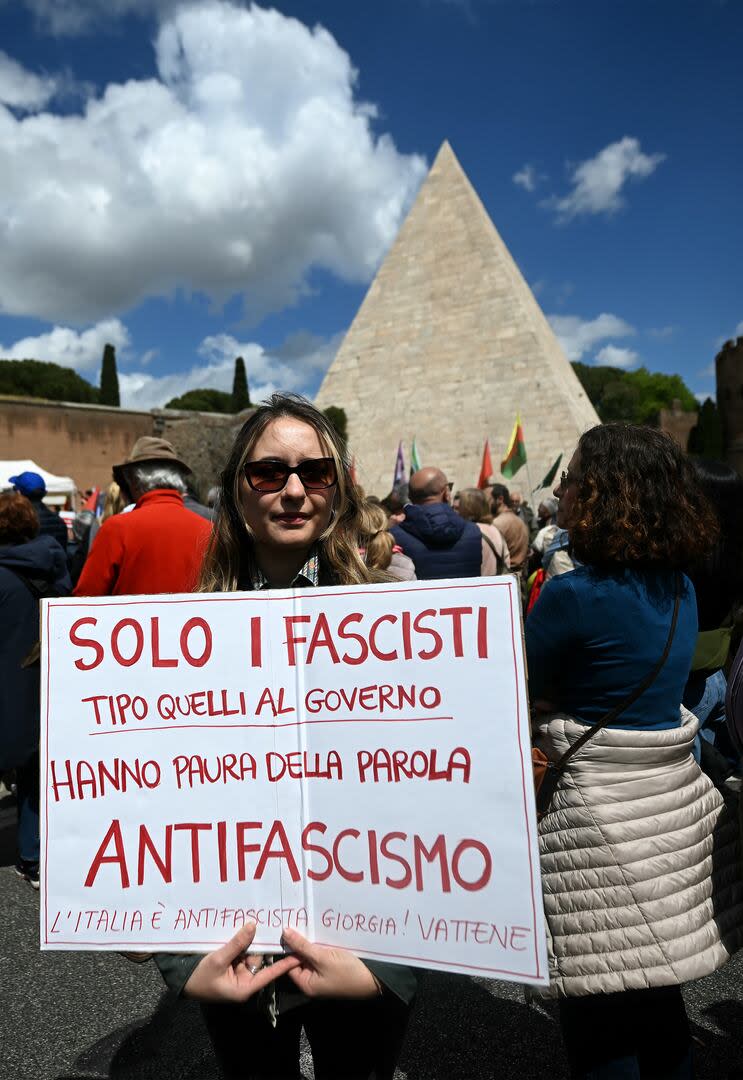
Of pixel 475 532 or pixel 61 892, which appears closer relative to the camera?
pixel 61 892

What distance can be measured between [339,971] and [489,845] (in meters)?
0.30

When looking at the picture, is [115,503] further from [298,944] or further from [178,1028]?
[298,944]

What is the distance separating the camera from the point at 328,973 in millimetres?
1175

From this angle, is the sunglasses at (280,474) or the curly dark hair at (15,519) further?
the curly dark hair at (15,519)

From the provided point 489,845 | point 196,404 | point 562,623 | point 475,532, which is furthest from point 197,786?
point 196,404

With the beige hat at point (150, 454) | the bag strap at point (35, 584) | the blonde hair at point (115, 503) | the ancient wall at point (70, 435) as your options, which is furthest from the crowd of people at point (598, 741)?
the ancient wall at point (70, 435)

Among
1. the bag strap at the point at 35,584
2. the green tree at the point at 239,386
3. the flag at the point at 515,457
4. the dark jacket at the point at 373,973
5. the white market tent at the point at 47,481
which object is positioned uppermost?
the green tree at the point at 239,386

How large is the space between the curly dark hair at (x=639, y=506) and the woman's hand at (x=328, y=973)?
95 centimetres

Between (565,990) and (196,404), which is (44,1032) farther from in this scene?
(196,404)

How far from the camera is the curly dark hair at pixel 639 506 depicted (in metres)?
1.65

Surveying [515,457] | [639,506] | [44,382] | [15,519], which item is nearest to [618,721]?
[639,506]

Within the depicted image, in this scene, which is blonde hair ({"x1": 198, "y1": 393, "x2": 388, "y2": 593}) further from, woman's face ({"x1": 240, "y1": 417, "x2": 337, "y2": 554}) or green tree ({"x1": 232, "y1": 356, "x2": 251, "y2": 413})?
green tree ({"x1": 232, "y1": 356, "x2": 251, "y2": 413})

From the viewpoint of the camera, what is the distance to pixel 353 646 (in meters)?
1.26

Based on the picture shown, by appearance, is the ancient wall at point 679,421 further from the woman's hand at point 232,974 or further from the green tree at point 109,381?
the woman's hand at point 232,974
